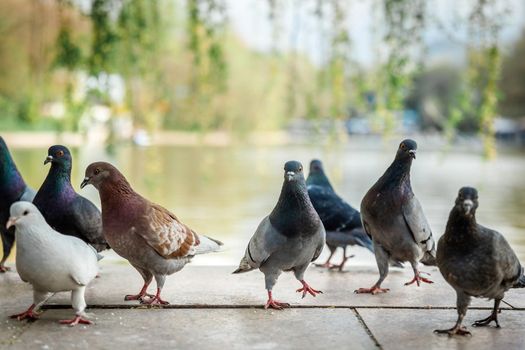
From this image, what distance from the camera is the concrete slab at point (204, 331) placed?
2924mm

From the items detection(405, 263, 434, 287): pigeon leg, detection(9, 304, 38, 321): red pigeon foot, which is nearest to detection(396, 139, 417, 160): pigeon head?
detection(405, 263, 434, 287): pigeon leg

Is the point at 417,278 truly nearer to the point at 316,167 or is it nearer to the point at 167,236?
the point at 316,167

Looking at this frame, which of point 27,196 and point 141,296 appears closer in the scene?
point 141,296

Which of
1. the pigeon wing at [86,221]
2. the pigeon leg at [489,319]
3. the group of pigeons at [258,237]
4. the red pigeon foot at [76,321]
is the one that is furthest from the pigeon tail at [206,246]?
the pigeon leg at [489,319]

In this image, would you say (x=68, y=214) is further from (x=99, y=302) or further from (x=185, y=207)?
(x=185, y=207)

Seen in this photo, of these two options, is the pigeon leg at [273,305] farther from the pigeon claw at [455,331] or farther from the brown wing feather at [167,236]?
the pigeon claw at [455,331]

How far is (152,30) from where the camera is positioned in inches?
178

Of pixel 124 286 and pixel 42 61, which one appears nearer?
pixel 124 286

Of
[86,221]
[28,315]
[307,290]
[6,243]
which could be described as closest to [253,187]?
[6,243]

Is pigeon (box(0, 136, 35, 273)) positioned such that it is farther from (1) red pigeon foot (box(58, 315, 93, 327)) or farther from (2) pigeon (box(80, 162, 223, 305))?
(1) red pigeon foot (box(58, 315, 93, 327))

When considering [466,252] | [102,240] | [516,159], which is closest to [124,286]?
[102,240]

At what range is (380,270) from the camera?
3961mm

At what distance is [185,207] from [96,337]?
23.9 feet

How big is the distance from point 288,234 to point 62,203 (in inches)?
48.4
